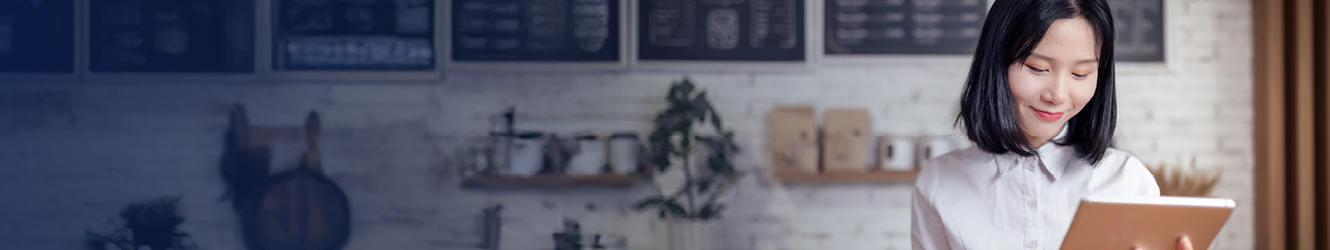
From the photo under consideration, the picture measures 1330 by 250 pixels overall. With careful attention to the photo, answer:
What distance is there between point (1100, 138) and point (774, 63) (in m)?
1.45

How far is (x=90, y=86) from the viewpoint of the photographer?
257 centimetres

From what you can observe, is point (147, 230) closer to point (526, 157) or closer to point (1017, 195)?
point (526, 157)

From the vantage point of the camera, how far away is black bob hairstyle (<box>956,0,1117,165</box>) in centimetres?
108

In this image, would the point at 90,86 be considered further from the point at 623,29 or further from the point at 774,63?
the point at 774,63

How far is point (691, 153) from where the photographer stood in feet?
8.36

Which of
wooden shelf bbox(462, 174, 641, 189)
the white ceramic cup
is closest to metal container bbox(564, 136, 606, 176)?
wooden shelf bbox(462, 174, 641, 189)

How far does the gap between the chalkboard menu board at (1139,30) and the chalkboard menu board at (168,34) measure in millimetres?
3219

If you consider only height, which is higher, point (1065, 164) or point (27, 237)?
point (1065, 164)

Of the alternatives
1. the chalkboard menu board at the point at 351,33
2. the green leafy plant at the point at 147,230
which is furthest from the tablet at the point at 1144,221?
the green leafy plant at the point at 147,230

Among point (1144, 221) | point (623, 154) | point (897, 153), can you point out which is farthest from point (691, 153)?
point (1144, 221)

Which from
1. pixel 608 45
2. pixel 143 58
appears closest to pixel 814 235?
pixel 608 45

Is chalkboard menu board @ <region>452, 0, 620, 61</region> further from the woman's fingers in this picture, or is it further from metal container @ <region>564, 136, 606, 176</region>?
the woman's fingers

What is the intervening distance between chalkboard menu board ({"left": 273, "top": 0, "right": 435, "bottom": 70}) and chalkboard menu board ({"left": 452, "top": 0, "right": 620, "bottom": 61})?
0.47 ft

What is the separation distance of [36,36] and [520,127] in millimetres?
1802
